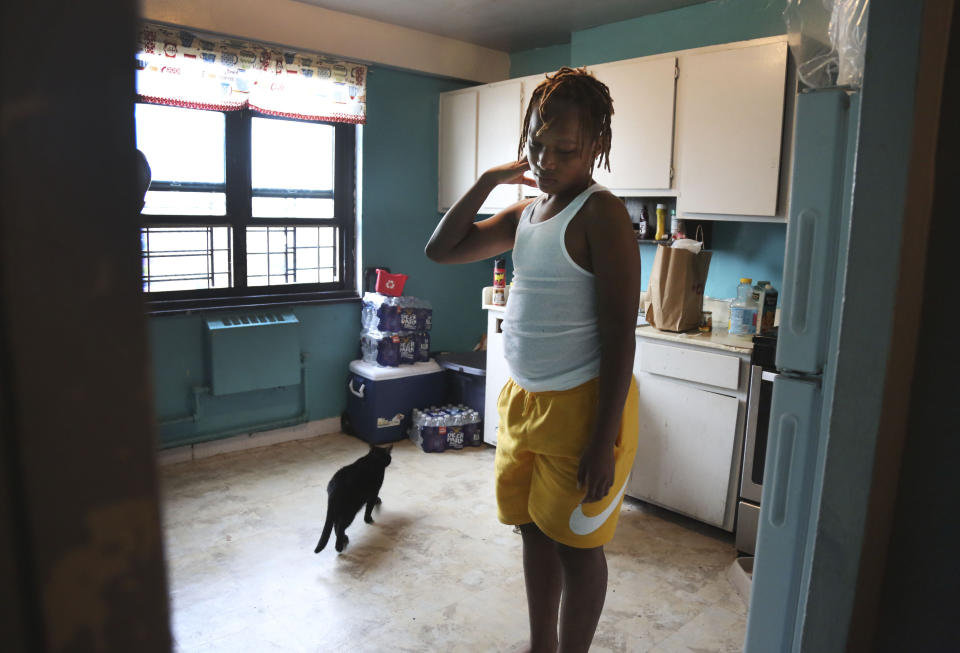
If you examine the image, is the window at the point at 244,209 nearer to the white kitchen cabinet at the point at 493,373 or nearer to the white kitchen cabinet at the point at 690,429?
the white kitchen cabinet at the point at 493,373

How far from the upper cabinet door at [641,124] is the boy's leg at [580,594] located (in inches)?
86.8

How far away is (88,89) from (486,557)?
2637 mm

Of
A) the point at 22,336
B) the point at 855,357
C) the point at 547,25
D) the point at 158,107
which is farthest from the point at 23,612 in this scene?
the point at 547,25

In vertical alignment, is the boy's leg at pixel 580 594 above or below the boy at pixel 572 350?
below

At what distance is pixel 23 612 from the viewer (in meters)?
0.23

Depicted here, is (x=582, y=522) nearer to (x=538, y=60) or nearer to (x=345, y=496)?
(x=345, y=496)

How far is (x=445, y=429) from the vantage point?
391cm

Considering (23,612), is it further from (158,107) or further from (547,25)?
(547,25)

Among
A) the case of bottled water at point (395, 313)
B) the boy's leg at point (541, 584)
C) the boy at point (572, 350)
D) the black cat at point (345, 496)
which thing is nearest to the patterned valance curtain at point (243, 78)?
the case of bottled water at point (395, 313)

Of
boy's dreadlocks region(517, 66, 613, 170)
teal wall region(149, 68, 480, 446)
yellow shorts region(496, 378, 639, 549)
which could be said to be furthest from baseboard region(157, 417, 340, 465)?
boy's dreadlocks region(517, 66, 613, 170)

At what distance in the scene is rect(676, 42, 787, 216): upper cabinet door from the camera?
2.84 metres

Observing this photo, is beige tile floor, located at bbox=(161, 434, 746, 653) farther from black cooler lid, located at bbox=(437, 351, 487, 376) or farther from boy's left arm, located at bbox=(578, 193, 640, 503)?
boy's left arm, located at bbox=(578, 193, 640, 503)

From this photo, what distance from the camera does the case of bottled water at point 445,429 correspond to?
3.89 m

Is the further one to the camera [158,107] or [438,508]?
[158,107]
